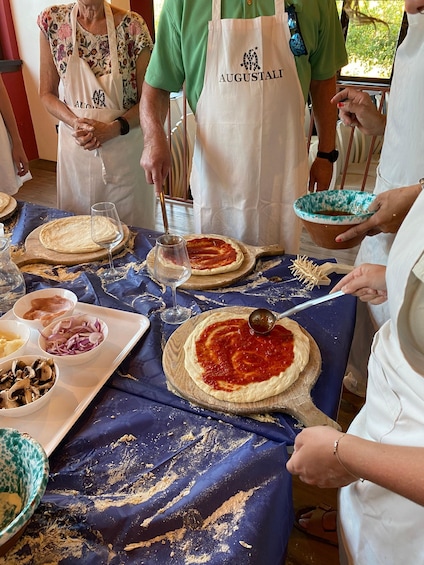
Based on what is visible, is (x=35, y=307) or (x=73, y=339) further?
(x=35, y=307)

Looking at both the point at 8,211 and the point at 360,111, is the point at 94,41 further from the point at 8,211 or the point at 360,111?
the point at 360,111

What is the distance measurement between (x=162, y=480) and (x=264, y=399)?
28 centimetres

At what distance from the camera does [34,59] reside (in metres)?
4.71

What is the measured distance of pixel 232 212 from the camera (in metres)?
1.97

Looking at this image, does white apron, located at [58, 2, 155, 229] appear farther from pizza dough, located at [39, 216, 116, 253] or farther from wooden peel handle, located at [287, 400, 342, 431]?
wooden peel handle, located at [287, 400, 342, 431]

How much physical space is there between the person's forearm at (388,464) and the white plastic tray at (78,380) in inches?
22.4

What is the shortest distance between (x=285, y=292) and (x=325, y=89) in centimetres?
104

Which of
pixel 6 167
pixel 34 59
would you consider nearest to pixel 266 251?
pixel 6 167

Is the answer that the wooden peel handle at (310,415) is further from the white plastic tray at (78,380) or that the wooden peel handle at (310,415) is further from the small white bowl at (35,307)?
the small white bowl at (35,307)

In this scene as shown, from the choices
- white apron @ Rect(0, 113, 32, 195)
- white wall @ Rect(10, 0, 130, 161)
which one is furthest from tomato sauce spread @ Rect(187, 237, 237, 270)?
white wall @ Rect(10, 0, 130, 161)

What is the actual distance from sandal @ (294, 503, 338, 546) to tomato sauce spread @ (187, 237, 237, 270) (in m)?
0.95

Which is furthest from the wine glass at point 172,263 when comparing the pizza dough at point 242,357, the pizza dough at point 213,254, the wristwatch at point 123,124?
the wristwatch at point 123,124

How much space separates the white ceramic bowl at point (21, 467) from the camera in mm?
715

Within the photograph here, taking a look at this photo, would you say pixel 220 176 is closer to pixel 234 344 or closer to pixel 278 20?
pixel 278 20
